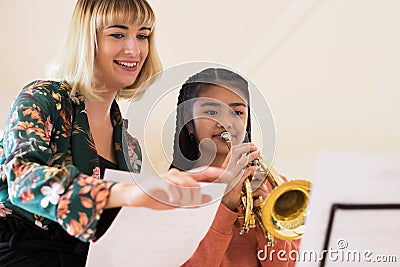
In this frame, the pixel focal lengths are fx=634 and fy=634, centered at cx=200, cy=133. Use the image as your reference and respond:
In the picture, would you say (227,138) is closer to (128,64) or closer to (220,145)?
(220,145)

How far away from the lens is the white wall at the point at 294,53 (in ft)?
6.74

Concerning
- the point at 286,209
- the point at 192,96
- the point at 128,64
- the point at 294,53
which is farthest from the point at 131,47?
the point at 294,53

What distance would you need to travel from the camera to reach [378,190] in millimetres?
709

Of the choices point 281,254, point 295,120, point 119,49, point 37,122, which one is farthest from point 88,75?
point 295,120

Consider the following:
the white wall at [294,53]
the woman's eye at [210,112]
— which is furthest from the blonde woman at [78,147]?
the white wall at [294,53]

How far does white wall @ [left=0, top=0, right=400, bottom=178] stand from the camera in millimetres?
2055

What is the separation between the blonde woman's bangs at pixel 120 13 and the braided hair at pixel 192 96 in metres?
0.15

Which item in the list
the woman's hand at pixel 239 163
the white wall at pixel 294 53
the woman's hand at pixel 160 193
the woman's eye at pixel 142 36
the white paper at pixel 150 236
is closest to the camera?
the woman's hand at pixel 160 193

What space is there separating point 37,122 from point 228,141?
1.18 feet

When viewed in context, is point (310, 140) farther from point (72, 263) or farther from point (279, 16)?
point (72, 263)

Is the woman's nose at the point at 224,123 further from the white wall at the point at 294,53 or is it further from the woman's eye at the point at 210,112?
the white wall at the point at 294,53

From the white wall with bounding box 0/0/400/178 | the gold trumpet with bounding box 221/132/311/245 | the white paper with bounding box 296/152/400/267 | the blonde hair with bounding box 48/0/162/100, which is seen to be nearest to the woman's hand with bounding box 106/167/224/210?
the white paper with bounding box 296/152/400/267

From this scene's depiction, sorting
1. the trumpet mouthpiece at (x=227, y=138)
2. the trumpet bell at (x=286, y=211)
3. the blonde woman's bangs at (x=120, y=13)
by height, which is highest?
the blonde woman's bangs at (x=120, y=13)

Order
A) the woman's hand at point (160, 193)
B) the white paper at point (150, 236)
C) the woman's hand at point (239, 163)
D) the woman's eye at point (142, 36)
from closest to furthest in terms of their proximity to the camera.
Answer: the woman's hand at point (160, 193)
the white paper at point (150, 236)
the woman's hand at point (239, 163)
the woman's eye at point (142, 36)
